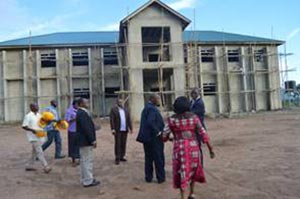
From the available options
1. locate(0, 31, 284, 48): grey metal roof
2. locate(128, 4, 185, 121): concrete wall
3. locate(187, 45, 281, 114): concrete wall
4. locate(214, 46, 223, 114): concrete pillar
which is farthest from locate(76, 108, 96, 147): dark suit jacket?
locate(214, 46, 223, 114): concrete pillar

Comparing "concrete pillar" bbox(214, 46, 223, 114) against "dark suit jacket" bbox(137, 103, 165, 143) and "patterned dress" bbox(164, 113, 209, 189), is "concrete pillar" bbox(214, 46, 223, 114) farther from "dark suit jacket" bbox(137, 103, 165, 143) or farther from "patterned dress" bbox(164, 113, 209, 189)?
"patterned dress" bbox(164, 113, 209, 189)

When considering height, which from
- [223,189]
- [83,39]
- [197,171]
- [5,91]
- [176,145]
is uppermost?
[83,39]

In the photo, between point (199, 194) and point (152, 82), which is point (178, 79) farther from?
point (199, 194)

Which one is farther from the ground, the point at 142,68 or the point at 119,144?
the point at 142,68

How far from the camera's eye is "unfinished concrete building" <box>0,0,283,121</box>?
25453 mm

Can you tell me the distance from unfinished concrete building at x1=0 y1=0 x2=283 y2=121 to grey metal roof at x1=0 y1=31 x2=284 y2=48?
0.08 m

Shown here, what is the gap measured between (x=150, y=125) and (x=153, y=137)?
0.75ft

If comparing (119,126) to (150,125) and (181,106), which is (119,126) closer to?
(150,125)

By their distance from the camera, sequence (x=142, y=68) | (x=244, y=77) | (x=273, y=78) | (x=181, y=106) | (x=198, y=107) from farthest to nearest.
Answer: (x=273, y=78) < (x=244, y=77) < (x=142, y=68) < (x=198, y=107) < (x=181, y=106)

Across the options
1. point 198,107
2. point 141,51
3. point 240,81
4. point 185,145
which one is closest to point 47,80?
point 141,51

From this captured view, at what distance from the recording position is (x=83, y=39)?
30.7m

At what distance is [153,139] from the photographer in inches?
284

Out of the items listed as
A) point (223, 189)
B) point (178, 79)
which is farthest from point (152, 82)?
point (223, 189)

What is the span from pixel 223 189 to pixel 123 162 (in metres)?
3.83
